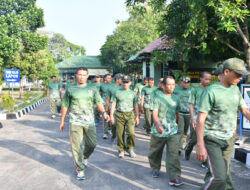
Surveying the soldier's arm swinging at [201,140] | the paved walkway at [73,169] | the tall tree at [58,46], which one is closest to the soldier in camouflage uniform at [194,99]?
the paved walkway at [73,169]

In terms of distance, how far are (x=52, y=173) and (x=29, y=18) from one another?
61.8 ft

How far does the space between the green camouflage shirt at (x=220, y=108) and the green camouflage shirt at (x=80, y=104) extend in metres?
2.26

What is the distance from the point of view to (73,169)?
5066mm

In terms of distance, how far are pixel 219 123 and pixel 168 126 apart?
1.28m

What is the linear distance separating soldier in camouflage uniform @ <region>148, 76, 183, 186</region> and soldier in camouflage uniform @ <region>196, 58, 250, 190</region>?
1.05 metres

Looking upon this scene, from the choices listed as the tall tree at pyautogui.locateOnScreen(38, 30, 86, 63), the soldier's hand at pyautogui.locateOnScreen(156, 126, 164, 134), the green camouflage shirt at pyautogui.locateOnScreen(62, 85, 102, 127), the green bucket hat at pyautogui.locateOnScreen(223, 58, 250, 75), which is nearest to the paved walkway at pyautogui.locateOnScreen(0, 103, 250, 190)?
the soldier's hand at pyautogui.locateOnScreen(156, 126, 164, 134)

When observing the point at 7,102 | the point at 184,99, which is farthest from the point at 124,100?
the point at 7,102

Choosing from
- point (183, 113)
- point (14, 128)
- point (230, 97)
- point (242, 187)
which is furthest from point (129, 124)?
point (14, 128)

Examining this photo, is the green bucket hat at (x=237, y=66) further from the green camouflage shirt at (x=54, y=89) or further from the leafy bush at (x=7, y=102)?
the leafy bush at (x=7, y=102)

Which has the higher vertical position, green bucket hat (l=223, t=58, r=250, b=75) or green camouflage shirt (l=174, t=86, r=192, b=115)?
green bucket hat (l=223, t=58, r=250, b=75)

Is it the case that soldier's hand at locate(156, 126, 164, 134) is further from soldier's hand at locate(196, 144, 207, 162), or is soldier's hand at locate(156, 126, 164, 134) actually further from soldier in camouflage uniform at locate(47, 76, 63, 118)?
soldier in camouflage uniform at locate(47, 76, 63, 118)

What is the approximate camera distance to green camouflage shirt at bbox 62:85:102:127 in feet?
15.2

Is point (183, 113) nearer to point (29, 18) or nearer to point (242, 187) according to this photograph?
point (242, 187)

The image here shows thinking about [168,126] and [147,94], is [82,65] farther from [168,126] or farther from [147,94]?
[168,126]
